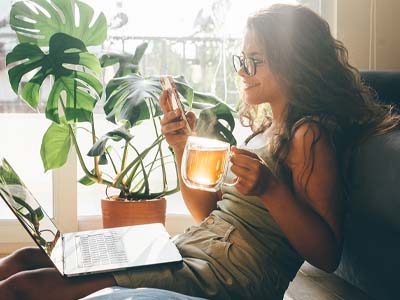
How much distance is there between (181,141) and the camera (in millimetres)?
1731

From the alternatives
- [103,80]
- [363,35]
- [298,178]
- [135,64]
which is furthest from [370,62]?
[298,178]

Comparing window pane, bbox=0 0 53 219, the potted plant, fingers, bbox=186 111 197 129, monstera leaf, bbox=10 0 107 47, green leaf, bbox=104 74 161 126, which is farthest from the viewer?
window pane, bbox=0 0 53 219

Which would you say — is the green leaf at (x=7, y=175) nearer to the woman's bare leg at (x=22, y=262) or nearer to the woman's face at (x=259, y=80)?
the woman's bare leg at (x=22, y=262)

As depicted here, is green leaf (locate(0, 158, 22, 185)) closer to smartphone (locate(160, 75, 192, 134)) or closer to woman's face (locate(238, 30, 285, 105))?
smartphone (locate(160, 75, 192, 134))

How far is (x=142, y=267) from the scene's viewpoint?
1.38 metres

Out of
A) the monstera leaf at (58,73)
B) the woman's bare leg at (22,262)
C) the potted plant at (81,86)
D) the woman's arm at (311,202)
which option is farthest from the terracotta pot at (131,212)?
the woman's arm at (311,202)

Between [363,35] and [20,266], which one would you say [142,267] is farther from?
[363,35]

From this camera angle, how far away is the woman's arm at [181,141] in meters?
1.68

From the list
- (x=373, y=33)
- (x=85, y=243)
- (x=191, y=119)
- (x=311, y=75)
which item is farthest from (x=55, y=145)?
(x=373, y=33)

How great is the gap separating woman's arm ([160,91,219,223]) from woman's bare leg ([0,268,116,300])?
0.48 m

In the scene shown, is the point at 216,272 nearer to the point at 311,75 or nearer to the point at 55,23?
the point at 311,75

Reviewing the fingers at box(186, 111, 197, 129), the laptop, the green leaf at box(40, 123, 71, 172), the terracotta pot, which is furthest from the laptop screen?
the green leaf at box(40, 123, 71, 172)

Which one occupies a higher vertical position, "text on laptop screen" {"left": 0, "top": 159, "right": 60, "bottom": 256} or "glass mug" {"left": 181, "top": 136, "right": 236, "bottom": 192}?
"glass mug" {"left": 181, "top": 136, "right": 236, "bottom": 192}

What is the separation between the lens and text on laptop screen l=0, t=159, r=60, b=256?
1.36m
